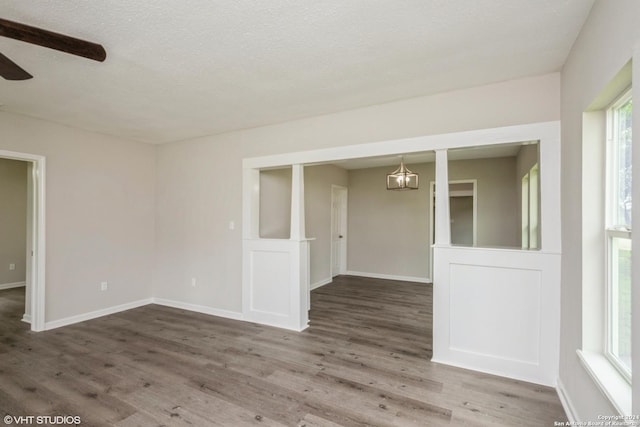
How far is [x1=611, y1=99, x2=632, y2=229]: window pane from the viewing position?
155cm

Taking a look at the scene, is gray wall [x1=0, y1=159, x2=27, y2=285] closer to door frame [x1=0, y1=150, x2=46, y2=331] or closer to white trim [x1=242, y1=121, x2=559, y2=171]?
door frame [x1=0, y1=150, x2=46, y2=331]

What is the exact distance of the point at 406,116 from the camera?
2980mm

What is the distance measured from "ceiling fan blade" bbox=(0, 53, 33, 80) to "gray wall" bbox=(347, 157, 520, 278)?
584 cm

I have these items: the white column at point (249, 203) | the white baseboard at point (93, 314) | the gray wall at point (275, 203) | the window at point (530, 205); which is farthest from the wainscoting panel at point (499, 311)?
the white baseboard at point (93, 314)

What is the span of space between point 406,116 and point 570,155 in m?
1.37

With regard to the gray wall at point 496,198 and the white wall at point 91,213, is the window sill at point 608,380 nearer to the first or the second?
the gray wall at point 496,198

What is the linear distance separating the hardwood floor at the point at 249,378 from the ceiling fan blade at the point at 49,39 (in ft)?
7.66

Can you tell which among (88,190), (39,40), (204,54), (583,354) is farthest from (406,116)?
(88,190)

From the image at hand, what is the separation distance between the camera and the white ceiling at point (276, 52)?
1693 mm

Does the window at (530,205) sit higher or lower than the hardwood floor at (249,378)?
higher

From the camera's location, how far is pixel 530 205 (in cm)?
396

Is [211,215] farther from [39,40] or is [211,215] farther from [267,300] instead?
[39,40]

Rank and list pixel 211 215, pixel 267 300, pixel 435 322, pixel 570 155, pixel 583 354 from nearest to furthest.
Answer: pixel 583 354 < pixel 570 155 < pixel 435 322 < pixel 267 300 < pixel 211 215

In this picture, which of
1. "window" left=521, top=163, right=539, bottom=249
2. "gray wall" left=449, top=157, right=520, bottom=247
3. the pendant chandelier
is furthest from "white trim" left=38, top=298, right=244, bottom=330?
"gray wall" left=449, top=157, right=520, bottom=247
